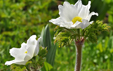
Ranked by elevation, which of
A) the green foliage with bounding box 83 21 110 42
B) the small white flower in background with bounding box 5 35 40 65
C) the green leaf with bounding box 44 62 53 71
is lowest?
the green leaf with bounding box 44 62 53 71

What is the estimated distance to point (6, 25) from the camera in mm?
2998

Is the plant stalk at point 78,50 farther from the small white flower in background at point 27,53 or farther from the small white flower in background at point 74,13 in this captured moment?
the small white flower in background at point 27,53

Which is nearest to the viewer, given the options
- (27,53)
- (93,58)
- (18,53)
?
(27,53)

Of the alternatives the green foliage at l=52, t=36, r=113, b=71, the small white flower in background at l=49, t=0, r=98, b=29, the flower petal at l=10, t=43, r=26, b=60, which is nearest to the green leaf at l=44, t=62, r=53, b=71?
the flower petal at l=10, t=43, r=26, b=60

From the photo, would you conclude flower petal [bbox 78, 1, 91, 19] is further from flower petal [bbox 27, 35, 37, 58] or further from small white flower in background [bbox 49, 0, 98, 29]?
flower petal [bbox 27, 35, 37, 58]

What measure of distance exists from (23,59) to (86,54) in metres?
1.24

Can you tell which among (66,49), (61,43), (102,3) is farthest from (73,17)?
(102,3)

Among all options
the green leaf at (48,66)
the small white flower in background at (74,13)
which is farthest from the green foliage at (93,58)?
the small white flower in background at (74,13)

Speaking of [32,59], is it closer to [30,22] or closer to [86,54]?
[86,54]

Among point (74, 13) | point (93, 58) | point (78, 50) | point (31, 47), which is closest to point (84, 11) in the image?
point (74, 13)

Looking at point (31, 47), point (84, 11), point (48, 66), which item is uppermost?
point (84, 11)

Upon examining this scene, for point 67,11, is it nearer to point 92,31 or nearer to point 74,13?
point 74,13

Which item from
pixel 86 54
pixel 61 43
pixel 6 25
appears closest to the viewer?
pixel 61 43

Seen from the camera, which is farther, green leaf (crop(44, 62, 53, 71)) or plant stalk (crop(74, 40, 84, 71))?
green leaf (crop(44, 62, 53, 71))
